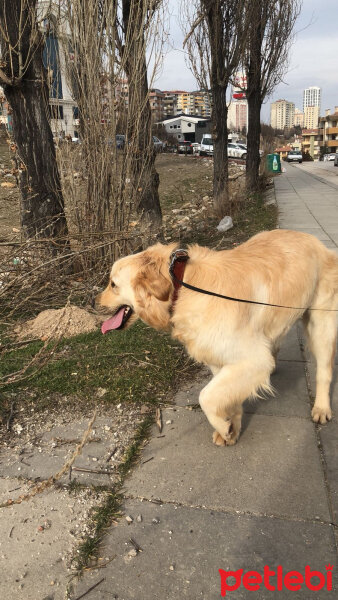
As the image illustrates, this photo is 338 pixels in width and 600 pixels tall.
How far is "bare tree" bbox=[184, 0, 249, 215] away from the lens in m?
11.0

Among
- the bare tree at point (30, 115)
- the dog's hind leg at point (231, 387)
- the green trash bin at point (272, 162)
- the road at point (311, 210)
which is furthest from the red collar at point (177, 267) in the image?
the green trash bin at point (272, 162)

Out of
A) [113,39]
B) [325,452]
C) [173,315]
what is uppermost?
[113,39]

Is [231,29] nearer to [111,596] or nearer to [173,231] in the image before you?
[173,231]

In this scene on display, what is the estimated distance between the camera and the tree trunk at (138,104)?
5465mm

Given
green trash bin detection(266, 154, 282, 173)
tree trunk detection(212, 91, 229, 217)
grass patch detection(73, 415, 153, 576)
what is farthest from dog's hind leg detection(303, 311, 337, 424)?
green trash bin detection(266, 154, 282, 173)

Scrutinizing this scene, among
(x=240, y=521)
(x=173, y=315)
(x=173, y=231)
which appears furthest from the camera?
(x=173, y=231)

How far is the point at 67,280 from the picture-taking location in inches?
223

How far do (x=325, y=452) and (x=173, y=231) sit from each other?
7521 mm

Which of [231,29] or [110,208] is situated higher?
[231,29]

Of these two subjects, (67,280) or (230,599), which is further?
(67,280)

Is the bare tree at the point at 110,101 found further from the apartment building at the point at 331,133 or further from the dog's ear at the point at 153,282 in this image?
the apartment building at the point at 331,133

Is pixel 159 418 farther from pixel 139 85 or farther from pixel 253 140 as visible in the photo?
pixel 253 140

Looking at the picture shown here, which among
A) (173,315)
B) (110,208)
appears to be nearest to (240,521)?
(173,315)

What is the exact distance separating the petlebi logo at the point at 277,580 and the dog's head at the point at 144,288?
4.78 feet
